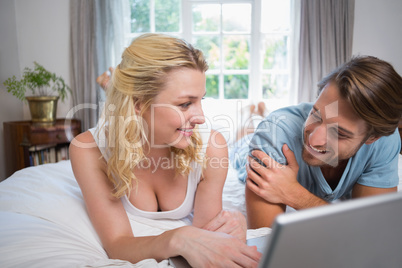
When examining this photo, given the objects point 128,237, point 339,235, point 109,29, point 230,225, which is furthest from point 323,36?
point 339,235

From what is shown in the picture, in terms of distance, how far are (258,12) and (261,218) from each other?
283cm

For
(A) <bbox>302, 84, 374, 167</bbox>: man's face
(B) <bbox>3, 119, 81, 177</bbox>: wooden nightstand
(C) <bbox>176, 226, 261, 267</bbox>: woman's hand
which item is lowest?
(B) <bbox>3, 119, 81, 177</bbox>: wooden nightstand

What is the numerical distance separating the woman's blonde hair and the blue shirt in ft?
1.64

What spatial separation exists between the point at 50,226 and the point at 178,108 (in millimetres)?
602

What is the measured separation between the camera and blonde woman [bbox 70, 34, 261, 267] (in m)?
1.00

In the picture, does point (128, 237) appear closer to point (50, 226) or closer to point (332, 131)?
point (50, 226)

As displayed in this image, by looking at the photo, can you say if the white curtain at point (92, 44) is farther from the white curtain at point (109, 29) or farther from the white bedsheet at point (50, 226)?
the white bedsheet at point (50, 226)

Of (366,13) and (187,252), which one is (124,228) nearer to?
(187,252)

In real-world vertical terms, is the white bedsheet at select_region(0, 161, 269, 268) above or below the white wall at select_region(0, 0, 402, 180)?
Result: below

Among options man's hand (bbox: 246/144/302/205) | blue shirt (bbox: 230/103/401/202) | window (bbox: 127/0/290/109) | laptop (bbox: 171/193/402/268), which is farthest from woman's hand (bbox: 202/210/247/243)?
window (bbox: 127/0/290/109)

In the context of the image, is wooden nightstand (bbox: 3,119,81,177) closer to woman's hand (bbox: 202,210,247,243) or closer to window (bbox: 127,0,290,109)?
window (bbox: 127,0,290,109)

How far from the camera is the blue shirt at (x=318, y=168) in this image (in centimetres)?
138

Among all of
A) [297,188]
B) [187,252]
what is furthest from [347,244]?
[297,188]

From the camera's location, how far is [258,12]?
3.48 metres
